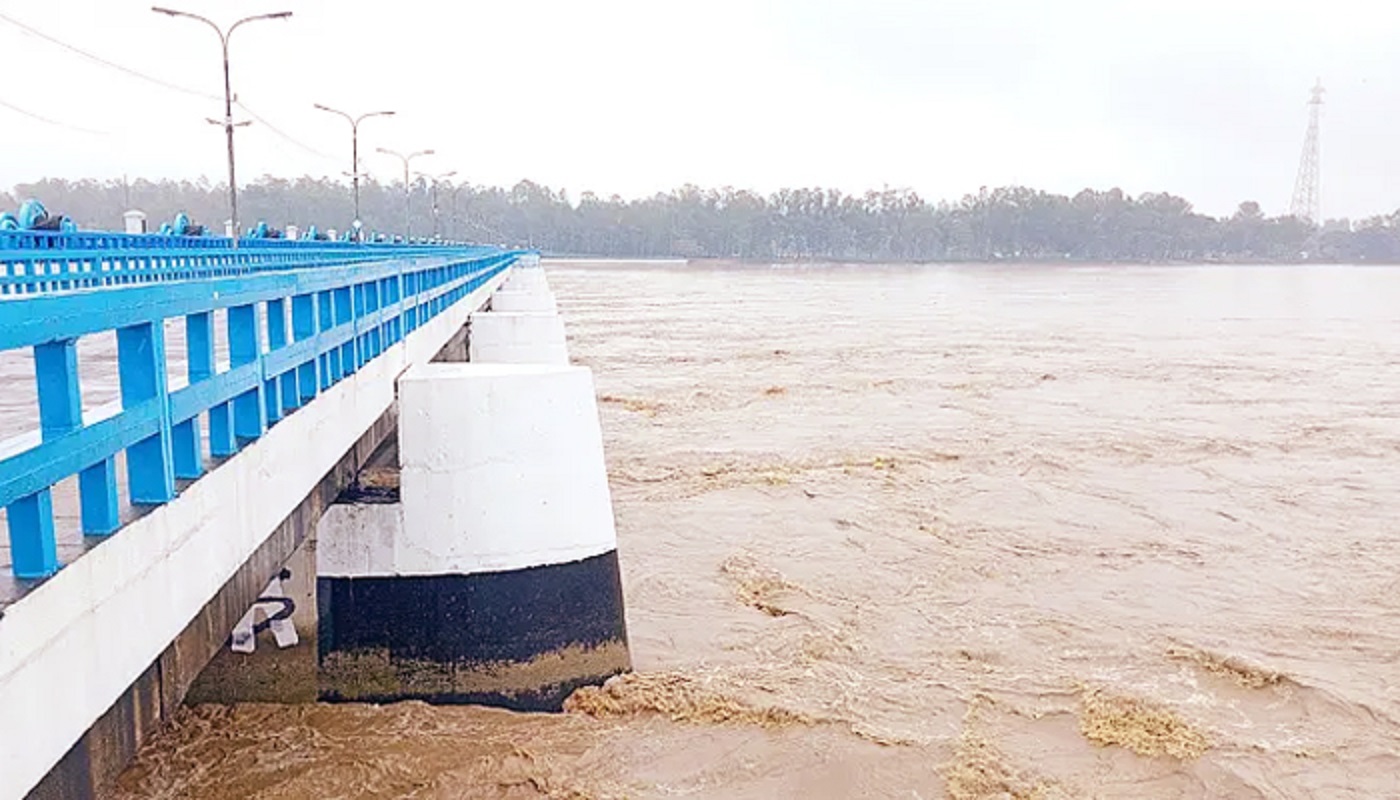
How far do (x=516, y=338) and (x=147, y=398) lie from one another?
14.6 m

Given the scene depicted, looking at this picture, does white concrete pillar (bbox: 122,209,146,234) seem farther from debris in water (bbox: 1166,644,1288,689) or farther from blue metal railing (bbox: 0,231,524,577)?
debris in water (bbox: 1166,644,1288,689)

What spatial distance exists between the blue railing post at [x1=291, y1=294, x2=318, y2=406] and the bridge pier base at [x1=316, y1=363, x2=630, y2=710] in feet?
4.34

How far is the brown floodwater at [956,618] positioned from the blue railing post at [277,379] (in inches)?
108

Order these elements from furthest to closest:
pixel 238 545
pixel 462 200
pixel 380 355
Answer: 1. pixel 462 200
2. pixel 380 355
3. pixel 238 545

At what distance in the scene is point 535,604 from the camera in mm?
7711

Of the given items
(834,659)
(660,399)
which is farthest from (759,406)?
(834,659)

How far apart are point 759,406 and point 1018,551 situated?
1061 centimetres

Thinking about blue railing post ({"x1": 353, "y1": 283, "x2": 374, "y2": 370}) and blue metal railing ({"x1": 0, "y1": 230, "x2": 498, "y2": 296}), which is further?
blue metal railing ({"x1": 0, "y1": 230, "x2": 498, "y2": 296})

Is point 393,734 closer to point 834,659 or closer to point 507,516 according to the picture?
point 507,516

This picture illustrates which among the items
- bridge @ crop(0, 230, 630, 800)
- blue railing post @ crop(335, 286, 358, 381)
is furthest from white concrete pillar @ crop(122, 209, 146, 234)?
blue railing post @ crop(335, 286, 358, 381)

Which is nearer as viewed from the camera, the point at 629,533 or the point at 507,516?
the point at 507,516

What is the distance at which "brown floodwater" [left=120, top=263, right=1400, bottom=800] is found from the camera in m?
7.35

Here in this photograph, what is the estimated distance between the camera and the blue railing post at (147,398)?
12.2ft

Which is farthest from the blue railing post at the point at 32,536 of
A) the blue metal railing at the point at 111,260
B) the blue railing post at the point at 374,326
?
the blue railing post at the point at 374,326
